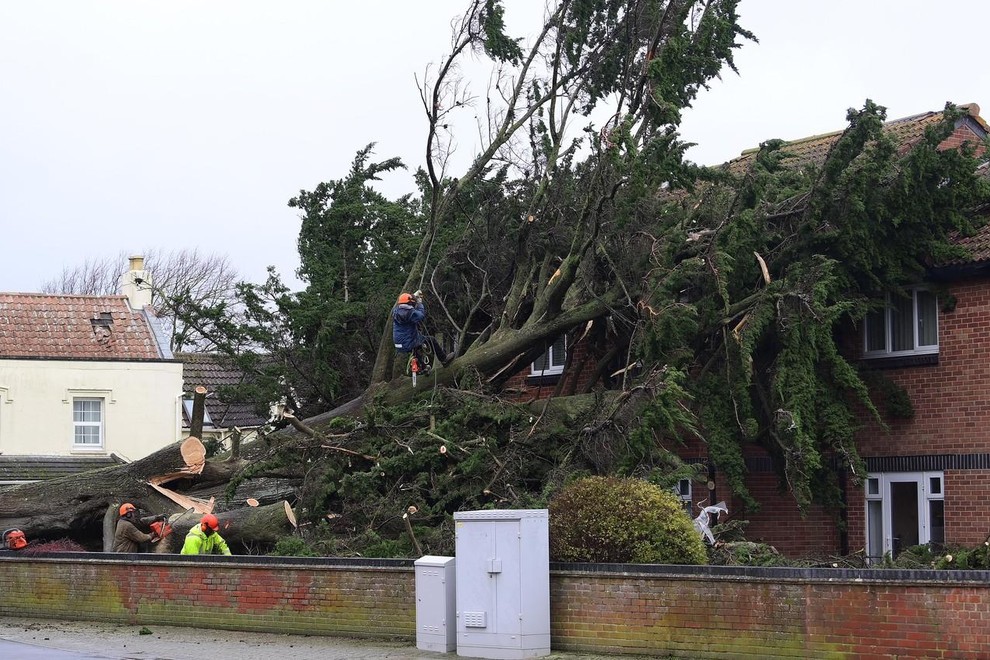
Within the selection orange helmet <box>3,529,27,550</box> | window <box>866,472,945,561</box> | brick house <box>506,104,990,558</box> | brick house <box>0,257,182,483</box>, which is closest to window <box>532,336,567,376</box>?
brick house <box>506,104,990,558</box>

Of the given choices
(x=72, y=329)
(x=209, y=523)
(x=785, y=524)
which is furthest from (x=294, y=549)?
(x=72, y=329)

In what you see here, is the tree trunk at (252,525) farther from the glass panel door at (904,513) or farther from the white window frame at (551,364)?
the glass panel door at (904,513)

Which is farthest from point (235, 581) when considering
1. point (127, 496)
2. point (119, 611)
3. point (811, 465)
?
point (811, 465)

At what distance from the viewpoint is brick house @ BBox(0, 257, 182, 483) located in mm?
34594

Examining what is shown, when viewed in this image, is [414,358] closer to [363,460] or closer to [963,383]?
[363,460]

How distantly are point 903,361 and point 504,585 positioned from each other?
918cm

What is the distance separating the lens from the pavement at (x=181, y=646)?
14.1 m

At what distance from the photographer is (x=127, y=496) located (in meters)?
21.0

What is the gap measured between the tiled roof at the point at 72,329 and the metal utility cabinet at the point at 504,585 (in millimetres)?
23633

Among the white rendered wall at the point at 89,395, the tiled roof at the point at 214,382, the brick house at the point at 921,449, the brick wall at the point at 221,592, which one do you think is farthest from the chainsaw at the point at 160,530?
the tiled roof at the point at 214,382

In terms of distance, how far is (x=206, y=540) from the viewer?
60.6 ft

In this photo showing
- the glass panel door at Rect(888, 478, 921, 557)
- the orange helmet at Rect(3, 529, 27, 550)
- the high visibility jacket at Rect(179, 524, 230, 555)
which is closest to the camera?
the high visibility jacket at Rect(179, 524, 230, 555)

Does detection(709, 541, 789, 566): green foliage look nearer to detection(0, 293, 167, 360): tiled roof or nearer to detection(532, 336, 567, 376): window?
detection(532, 336, 567, 376): window

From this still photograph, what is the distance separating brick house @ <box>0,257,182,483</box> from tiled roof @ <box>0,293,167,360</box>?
26 millimetres
